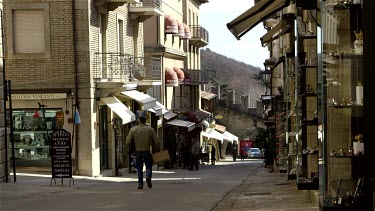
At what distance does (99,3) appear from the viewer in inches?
1161

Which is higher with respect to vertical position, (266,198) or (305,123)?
(305,123)

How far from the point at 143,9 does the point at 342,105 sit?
29.4m

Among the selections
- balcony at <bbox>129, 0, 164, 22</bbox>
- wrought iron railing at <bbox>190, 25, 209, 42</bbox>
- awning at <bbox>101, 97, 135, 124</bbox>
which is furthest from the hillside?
awning at <bbox>101, 97, 135, 124</bbox>

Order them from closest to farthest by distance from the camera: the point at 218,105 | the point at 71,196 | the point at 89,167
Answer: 1. the point at 71,196
2. the point at 89,167
3. the point at 218,105

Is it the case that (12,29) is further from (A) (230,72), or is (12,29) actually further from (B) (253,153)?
(A) (230,72)

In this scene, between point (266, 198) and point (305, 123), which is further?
point (266, 198)

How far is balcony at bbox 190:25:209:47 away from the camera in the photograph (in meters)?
62.8

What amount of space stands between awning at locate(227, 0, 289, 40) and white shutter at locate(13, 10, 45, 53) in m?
15.5

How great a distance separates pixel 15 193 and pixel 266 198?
521 centimetres

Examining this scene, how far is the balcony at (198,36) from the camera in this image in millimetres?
62756

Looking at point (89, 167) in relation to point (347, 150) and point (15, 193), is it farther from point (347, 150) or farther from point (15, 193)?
point (347, 150)

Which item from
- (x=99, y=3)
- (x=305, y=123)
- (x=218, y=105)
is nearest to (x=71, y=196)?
(x=305, y=123)

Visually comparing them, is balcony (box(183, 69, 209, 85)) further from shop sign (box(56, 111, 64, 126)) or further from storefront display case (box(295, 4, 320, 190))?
storefront display case (box(295, 4, 320, 190))

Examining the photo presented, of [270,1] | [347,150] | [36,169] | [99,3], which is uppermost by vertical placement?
[99,3]
